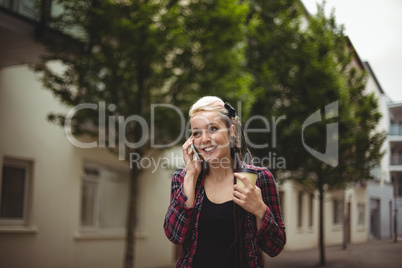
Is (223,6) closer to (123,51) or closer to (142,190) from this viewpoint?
(123,51)

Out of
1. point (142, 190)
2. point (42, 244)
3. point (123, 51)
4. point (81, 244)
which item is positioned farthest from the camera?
point (142, 190)

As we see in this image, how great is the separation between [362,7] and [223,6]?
5.26m

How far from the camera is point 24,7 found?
8.93 meters

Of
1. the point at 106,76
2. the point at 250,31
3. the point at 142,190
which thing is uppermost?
the point at 250,31

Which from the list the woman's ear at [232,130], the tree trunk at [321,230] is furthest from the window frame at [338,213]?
the woman's ear at [232,130]

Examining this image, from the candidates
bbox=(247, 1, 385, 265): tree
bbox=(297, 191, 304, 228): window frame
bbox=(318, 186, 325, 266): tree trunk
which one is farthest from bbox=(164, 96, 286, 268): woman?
bbox=(297, 191, 304, 228): window frame

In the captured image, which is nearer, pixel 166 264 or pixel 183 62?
pixel 183 62

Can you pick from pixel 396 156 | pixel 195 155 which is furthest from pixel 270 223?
pixel 396 156

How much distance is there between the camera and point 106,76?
30.6 ft

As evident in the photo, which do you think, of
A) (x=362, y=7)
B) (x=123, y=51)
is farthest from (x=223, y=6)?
(x=362, y=7)

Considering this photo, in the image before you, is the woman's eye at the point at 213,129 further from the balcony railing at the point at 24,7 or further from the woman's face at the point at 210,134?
the balcony railing at the point at 24,7

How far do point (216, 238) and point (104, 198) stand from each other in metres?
11.3

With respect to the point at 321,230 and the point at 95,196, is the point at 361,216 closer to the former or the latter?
the point at 321,230

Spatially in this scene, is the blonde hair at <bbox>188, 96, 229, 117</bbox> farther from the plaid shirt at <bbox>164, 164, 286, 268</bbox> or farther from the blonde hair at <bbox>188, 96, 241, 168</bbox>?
the plaid shirt at <bbox>164, 164, 286, 268</bbox>
